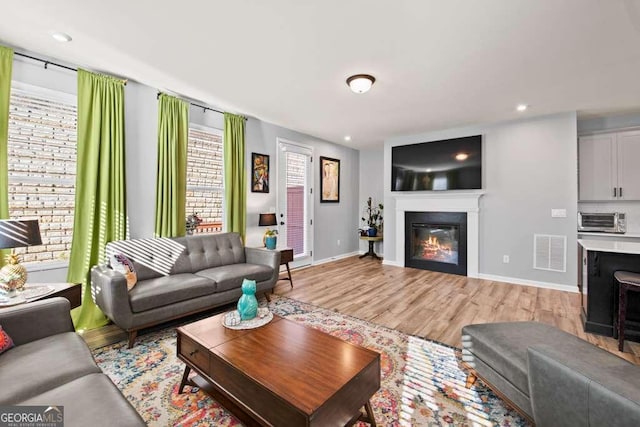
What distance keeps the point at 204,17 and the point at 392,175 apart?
447 cm

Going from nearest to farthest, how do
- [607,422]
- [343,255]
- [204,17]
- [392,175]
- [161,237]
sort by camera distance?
[607,422] < [204,17] < [161,237] < [392,175] < [343,255]

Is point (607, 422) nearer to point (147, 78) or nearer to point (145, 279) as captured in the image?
point (145, 279)

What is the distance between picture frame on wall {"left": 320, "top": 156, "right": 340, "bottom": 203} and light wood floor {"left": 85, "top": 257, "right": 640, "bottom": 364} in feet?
5.75

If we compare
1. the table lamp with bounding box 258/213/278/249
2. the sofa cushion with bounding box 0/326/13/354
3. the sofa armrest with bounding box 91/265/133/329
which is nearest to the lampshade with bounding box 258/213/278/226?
the table lamp with bounding box 258/213/278/249

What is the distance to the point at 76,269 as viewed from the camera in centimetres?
288

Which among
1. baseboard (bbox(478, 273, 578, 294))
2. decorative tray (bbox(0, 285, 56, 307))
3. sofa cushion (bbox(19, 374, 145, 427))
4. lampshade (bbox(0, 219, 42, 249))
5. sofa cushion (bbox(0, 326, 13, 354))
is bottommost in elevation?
baseboard (bbox(478, 273, 578, 294))

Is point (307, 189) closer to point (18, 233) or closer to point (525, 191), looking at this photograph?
point (525, 191)

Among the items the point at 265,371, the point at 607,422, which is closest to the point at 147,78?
the point at 265,371

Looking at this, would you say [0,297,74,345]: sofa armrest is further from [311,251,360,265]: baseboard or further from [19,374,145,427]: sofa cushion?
[311,251,360,265]: baseboard

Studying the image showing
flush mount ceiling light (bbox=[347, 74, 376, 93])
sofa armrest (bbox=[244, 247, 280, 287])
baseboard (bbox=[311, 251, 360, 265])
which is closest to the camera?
flush mount ceiling light (bbox=[347, 74, 376, 93])

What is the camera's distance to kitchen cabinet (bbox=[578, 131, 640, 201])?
4.19 metres

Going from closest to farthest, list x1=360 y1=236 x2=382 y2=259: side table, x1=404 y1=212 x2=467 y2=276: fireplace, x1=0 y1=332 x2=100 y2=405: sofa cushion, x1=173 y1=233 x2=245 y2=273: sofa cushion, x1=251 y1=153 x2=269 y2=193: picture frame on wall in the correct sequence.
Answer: x1=0 y1=332 x2=100 y2=405: sofa cushion
x1=173 y1=233 x2=245 y2=273: sofa cushion
x1=251 y1=153 x2=269 y2=193: picture frame on wall
x1=404 y1=212 x2=467 y2=276: fireplace
x1=360 y1=236 x2=382 y2=259: side table

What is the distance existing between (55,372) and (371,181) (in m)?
6.51

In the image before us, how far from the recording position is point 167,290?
8.84 feet
